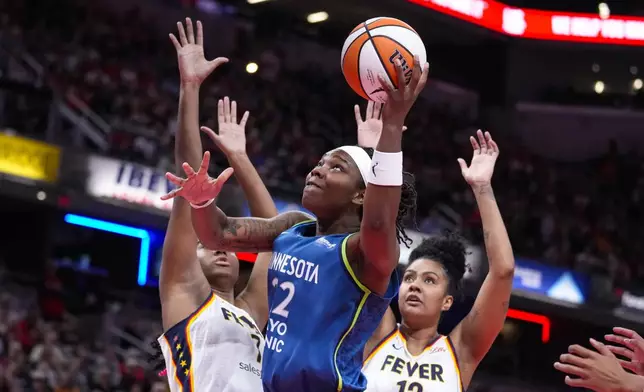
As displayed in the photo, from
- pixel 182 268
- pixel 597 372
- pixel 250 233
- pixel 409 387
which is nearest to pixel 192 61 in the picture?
pixel 250 233

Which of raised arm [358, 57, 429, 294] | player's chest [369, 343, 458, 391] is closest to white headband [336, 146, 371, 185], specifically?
raised arm [358, 57, 429, 294]

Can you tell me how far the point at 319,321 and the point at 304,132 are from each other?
14.9 m

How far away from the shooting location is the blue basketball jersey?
13.1ft

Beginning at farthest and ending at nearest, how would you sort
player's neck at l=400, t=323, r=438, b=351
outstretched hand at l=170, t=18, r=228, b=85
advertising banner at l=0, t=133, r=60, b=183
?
1. advertising banner at l=0, t=133, r=60, b=183
2. player's neck at l=400, t=323, r=438, b=351
3. outstretched hand at l=170, t=18, r=228, b=85

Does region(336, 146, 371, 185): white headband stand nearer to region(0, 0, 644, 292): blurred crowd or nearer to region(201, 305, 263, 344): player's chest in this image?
region(201, 305, 263, 344): player's chest

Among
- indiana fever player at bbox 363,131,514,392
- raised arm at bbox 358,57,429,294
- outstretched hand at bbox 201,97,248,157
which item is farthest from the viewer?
outstretched hand at bbox 201,97,248,157

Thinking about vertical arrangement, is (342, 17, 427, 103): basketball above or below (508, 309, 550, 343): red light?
above

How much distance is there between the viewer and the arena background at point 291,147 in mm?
13070

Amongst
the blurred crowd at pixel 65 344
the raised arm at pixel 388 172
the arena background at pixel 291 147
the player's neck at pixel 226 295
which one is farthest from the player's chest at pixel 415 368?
the blurred crowd at pixel 65 344

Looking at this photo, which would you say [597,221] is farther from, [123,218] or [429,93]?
[123,218]

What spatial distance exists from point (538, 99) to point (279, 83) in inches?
320

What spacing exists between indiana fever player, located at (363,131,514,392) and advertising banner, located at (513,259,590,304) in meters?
11.6

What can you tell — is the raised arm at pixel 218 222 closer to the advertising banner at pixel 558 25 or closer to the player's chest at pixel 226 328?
the player's chest at pixel 226 328

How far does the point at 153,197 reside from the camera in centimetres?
1370
